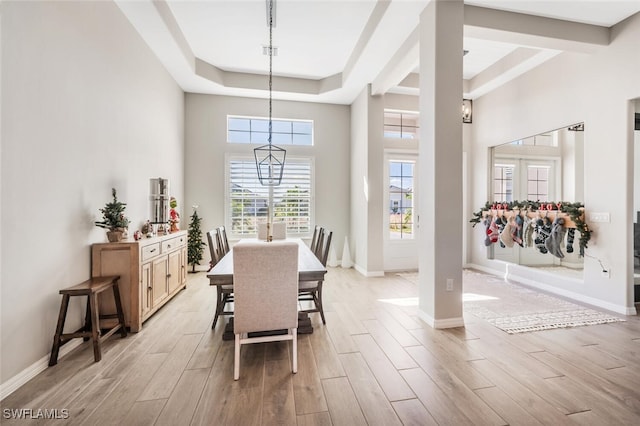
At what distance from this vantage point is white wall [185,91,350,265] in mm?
5566

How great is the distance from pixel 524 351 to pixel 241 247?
8.35 feet

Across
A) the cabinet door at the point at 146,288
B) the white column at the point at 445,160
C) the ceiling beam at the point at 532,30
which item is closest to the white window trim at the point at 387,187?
the ceiling beam at the point at 532,30

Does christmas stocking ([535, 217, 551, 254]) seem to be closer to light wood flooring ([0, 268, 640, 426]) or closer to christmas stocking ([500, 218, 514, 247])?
christmas stocking ([500, 218, 514, 247])

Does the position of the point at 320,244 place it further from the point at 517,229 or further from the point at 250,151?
the point at 517,229

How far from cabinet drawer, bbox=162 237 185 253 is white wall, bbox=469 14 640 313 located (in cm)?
544

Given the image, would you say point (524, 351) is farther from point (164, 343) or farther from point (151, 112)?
point (151, 112)

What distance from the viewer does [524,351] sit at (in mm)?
2486

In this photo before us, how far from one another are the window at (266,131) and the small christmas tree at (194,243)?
174 centimetres

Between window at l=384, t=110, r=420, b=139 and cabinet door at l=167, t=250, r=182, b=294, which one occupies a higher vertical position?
window at l=384, t=110, r=420, b=139

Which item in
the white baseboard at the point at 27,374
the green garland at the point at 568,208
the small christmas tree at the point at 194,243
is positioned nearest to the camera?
the white baseboard at the point at 27,374

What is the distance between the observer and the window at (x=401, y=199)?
5707 mm

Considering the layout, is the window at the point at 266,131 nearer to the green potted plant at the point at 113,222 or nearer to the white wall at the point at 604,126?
the green potted plant at the point at 113,222

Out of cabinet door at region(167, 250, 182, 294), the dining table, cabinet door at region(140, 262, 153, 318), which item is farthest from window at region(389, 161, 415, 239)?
cabinet door at region(140, 262, 153, 318)

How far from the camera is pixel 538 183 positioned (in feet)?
15.6
